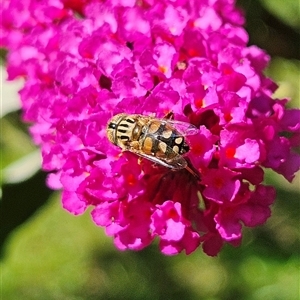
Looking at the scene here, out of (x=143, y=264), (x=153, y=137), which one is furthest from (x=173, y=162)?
(x=143, y=264)

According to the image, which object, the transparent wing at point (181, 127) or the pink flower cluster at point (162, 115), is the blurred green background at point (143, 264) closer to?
the pink flower cluster at point (162, 115)

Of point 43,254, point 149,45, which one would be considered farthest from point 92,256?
point 149,45

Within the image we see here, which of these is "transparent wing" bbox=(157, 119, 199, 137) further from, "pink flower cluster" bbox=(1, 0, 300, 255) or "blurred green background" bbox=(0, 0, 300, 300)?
"blurred green background" bbox=(0, 0, 300, 300)

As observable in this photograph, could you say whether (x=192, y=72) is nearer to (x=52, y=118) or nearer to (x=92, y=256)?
(x=52, y=118)

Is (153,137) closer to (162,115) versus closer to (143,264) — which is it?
(162,115)

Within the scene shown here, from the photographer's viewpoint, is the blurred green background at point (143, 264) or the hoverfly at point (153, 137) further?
the blurred green background at point (143, 264)

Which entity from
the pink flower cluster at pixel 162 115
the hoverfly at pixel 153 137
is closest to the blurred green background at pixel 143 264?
the pink flower cluster at pixel 162 115
